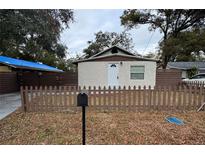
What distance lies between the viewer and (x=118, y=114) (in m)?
5.59

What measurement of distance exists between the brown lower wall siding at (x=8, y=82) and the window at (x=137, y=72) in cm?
970

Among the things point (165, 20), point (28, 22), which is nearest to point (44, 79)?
point (28, 22)

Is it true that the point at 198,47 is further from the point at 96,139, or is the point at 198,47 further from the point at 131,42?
the point at 96,139

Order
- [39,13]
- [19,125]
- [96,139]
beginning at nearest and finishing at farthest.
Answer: [96,139], [19,125], [39,13]

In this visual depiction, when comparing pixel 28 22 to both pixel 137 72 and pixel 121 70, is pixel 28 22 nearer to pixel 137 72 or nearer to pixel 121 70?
pixel 121 70

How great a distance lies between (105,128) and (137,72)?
26.3 feet

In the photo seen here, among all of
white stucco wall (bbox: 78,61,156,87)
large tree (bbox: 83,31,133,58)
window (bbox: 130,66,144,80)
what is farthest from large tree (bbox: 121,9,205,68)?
large tree (bbox: 83,31,133,58)

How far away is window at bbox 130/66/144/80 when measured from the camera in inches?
456

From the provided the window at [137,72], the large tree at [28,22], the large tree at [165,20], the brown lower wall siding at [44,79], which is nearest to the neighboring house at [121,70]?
the window at [137,72]

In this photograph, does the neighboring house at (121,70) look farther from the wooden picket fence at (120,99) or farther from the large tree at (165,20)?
the large tree at (165,20)

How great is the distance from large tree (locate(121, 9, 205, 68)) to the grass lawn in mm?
17760

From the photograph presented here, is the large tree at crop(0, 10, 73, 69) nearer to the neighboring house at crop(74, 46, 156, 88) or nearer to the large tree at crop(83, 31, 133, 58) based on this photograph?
the neighboring house at crop(74, 46, 156, 88)
